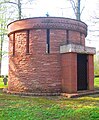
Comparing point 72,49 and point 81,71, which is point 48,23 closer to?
point 72,49

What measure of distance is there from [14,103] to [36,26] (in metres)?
5.12

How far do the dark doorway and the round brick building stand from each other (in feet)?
0.94

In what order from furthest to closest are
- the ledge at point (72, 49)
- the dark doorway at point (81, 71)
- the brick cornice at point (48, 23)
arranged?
1. the dark doorway at point (81, 71)
2. the brick cornice at point (48, 23)
3. the ledge at point (72, 49)

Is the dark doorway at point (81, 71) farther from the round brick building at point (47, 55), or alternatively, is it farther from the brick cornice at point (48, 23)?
the brick cornice at point (48, 23)

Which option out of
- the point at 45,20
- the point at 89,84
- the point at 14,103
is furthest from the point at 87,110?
the point at 45,20

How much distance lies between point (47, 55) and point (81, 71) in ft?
7.37

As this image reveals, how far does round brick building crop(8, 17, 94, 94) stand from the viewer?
507 inches

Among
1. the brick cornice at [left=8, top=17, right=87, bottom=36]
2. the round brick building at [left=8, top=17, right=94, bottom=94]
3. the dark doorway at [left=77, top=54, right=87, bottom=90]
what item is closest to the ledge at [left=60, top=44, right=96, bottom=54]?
the round brick building at [left=8, top=17, right=94, bottom=94]

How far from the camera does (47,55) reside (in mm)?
13234

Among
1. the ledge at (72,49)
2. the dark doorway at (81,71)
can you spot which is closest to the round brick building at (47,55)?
the ledge at (72,49)

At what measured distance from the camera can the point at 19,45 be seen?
1397 cm

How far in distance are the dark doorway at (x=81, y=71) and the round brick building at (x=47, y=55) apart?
288 millimetres

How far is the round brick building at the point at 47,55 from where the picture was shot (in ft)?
42.2

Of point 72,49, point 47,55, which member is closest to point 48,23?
point 47,55
